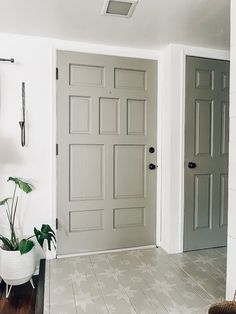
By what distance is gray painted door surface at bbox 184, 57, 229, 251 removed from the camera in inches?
106

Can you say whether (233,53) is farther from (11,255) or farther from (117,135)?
(11,255)

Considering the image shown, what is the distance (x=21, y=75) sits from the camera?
2.41 meters

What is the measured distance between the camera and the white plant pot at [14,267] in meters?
2.07

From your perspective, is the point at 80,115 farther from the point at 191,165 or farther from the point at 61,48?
the point at 191,165

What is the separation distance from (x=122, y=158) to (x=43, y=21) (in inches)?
54.4

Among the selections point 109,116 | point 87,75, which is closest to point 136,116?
point 109,116

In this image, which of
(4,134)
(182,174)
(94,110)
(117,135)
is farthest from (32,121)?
(182,174)

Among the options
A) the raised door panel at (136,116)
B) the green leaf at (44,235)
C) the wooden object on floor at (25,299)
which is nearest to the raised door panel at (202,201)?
the raised door panel at (136,116)

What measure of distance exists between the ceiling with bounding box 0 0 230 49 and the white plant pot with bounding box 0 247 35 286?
1822 mm

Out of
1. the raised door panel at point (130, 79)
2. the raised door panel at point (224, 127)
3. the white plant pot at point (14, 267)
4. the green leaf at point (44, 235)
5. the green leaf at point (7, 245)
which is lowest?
the white plant pot at point (14, 267)

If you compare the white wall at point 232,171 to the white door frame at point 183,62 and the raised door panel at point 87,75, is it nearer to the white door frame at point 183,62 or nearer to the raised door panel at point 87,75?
the white door frame at point 183,62

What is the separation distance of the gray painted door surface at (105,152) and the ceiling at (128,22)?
235mm

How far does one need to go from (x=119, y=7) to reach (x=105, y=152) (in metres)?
1.26

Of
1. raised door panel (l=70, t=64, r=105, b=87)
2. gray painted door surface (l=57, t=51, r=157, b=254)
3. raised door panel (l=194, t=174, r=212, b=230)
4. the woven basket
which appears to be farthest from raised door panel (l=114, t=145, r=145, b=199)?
the woven basket
